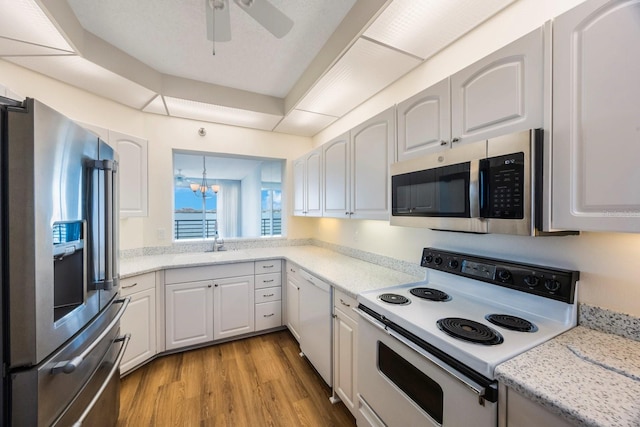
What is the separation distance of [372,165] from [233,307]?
2031 millimetres

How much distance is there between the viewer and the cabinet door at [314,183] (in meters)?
2.71

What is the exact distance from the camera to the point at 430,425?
104 centimetres

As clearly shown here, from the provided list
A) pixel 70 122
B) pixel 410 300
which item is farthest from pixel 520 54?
pixel 70 122

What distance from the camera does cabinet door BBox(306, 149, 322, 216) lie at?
8.90ft

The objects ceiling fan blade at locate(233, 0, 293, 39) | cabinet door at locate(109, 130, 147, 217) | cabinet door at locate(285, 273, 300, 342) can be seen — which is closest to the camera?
ceiling fan blade at locate(233, 0, 293, 39)

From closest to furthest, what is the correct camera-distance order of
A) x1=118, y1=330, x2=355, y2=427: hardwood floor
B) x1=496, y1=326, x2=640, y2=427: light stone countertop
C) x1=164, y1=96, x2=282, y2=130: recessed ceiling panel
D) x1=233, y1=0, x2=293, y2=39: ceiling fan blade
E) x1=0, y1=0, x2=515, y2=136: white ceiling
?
x1=496, y1=326, x2=640, y2=427: light stone countertop, x1=233, y1=0, x2=293, y2=39: ceiling fan blade, x1=0, y1=0, x2=515, y2=136: white ceiling, x1=118, y1=330, x2=355, y2=427: hardwood floor, x1=164, y1=96, x2=282, y2=130: recessed ceiling panel

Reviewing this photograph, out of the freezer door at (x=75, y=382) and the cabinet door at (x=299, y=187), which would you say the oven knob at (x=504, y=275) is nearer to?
the freezer door at (x=75, y=382)

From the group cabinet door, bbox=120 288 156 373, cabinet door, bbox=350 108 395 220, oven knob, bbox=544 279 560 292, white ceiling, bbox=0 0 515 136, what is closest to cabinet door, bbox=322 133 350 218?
cabinet door, bbox=350 108 395 220

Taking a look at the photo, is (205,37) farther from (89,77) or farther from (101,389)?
(101,389)

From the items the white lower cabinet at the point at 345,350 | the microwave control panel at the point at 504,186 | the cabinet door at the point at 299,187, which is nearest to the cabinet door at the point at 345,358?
the white lower cabinet at the point at 345,350

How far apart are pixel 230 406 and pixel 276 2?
9.21ft

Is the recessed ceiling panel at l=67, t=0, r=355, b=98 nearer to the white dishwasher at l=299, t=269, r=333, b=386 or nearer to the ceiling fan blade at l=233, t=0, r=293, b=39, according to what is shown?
the ceiling fan blade at l=233, t=0, r=293, b=39

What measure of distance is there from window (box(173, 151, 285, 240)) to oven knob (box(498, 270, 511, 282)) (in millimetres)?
3153

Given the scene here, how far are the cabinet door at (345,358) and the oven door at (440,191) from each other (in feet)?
2.51
